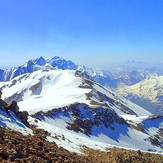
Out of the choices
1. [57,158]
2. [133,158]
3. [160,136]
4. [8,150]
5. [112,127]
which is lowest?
[160,136]

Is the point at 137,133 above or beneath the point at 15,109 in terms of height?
beneath

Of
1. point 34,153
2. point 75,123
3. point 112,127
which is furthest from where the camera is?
point 112,127

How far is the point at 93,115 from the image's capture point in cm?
11162

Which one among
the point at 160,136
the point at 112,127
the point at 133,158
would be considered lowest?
the point at 160,136

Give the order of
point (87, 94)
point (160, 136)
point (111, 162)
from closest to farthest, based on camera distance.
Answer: point (111, 162), point (160, 136), point (87, 94)

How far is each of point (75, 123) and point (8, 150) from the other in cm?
8140

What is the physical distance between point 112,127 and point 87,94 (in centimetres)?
6430

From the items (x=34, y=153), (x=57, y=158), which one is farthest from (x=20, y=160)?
(x=57, y=158)

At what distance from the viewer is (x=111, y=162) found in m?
30.0

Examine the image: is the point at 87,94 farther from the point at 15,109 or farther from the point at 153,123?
the point at 15,109

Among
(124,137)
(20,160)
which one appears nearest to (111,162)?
(20,160)

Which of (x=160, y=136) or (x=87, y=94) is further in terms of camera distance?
(x=87, y=94)

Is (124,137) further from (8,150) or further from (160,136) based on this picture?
(8,150)

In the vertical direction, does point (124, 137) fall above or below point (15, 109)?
below
